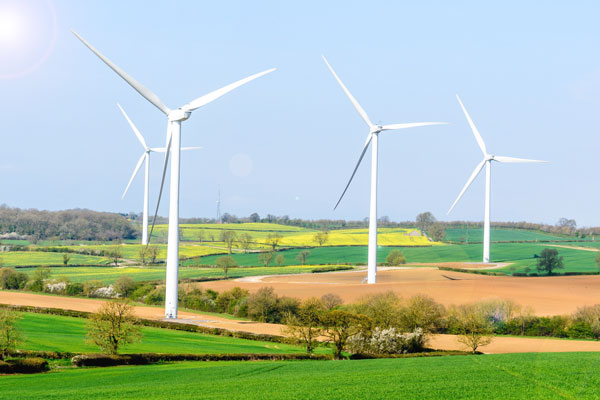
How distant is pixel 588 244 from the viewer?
12075 centimetres

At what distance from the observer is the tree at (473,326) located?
141 feet

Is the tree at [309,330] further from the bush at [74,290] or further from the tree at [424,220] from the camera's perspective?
the tree at [424,220]

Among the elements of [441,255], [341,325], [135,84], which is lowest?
[341,325]

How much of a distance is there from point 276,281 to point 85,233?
82363mm

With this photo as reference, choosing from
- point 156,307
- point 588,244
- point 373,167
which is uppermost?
point 373,167

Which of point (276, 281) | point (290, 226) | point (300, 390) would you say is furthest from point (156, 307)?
point (290, 226)

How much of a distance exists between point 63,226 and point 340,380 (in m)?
144

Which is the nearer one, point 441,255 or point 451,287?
point 451,287

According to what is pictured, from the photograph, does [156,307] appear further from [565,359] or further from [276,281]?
[565,359]

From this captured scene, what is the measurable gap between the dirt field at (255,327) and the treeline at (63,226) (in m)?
84.2

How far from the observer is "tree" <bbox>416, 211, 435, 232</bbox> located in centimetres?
16450

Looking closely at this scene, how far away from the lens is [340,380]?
1048 inches

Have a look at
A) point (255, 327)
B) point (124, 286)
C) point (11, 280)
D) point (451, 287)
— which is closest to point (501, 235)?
point (451, 287)

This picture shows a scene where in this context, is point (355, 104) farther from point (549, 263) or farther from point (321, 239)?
point (321, 239)
